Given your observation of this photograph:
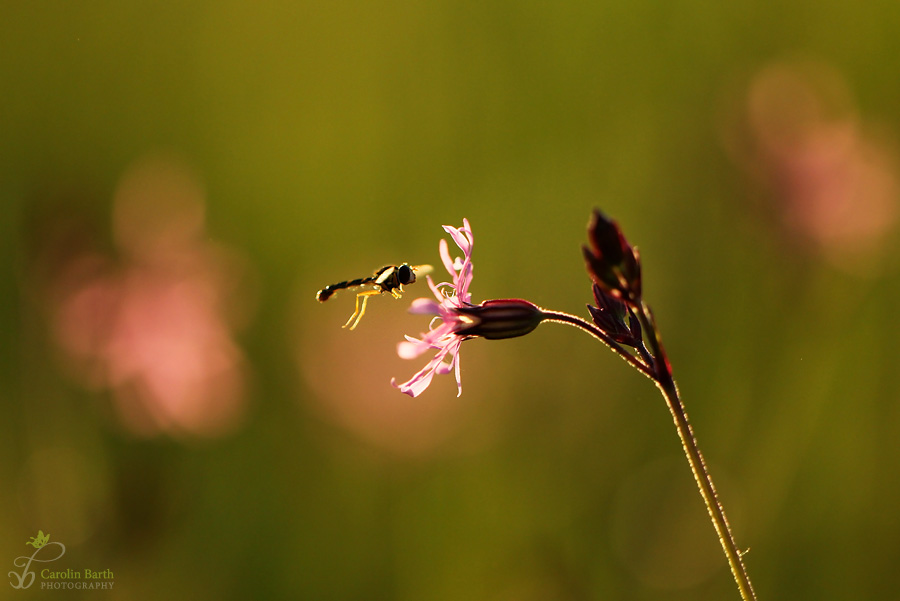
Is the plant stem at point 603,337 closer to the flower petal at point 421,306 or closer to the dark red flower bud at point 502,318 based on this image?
the dark red flower bud at point 502,318

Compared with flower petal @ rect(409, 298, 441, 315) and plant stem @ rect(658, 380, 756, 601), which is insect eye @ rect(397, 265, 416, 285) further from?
plant stem @ rect(658, 380, 756, 601)

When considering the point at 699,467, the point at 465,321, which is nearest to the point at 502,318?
the point at 465,321

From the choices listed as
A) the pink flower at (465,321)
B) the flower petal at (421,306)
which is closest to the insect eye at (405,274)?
the pink flower at (465,321)

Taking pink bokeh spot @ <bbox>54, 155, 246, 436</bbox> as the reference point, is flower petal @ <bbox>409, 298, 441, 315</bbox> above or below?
below

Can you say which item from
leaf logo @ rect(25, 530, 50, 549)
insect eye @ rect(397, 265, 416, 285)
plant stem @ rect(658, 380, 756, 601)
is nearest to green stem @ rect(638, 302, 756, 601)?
plant stem @ rect(658, 380, 756, 601)

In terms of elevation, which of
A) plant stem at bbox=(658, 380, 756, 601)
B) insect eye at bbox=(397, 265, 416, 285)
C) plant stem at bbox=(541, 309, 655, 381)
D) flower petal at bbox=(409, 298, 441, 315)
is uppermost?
insect eye at bbox=(397, 265, 416, 285)
